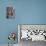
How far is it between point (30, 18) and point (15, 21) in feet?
1.29

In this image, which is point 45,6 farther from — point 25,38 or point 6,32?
→ point 6,32

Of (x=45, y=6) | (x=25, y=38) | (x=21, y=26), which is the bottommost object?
(x=25, y=38)

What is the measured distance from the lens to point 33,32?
3.57m

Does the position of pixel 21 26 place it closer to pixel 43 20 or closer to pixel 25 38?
pixel 25 38

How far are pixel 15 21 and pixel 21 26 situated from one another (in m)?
0.21

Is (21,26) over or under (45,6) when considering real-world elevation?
under

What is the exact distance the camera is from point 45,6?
3684 millimetres

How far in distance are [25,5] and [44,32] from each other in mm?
843

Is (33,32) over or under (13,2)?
under

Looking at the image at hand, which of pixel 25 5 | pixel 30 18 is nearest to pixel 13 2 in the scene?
pixel 25 5

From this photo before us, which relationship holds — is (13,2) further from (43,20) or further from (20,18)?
(43,20)

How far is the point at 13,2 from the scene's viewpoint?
3.69 m

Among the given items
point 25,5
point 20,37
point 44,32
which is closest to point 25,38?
point 20,37

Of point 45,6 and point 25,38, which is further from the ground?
point 45,6
